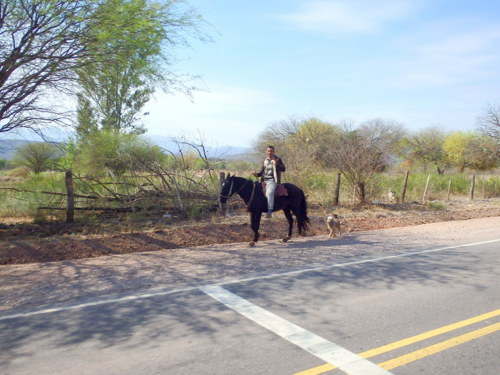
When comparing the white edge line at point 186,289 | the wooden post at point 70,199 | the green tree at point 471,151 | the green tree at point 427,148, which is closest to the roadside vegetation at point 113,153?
the wooden post at point 70,199

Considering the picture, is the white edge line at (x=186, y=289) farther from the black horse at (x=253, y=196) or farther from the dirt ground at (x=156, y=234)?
the dirt ground at (x=156, y=234)

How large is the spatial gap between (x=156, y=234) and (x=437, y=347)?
763cm

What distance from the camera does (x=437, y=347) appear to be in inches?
163

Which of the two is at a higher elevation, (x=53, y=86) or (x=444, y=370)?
(x=53, y=86)

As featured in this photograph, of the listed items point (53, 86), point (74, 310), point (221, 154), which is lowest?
point (74, 310)

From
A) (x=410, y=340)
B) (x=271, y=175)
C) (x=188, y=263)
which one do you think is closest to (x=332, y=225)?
(x=271, y=175)

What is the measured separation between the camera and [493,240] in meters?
10.1

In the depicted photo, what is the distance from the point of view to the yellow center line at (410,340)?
3666 mm

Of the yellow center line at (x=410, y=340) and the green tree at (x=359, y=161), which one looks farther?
the green tree at (x=359, y=161)

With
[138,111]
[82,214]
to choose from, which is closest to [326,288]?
[82,214]

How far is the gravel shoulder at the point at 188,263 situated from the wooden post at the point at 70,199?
277 centimetres

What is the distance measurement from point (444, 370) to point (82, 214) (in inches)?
459

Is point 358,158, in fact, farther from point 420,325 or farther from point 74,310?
point 74,310

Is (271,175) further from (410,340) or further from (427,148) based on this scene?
(427,148)
